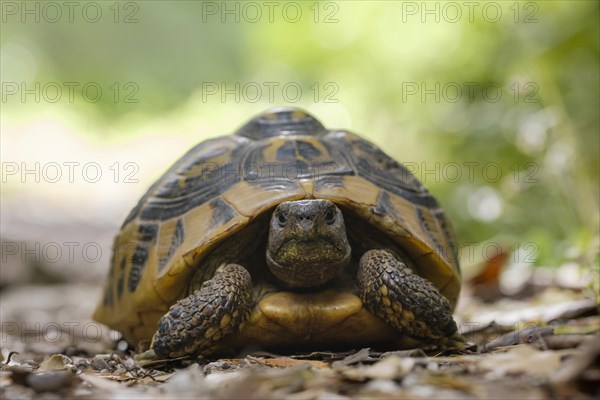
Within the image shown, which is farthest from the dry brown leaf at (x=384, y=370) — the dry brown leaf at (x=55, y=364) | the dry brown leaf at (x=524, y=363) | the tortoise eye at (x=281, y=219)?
the dry brown leaf at (x=55, y=364)

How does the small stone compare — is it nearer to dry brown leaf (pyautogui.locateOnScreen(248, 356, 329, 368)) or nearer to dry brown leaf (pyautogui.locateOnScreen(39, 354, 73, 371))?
dry brown leaf (pyautogui.locateOnScreen(39, 354, 73, 371))

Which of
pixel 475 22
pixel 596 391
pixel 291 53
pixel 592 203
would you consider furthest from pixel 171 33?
pixel 596 391

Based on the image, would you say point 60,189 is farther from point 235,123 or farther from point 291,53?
point 291,53

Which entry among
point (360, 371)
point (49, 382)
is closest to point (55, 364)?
point (49, 382)

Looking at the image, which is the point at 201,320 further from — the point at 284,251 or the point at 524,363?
the point at 524,363

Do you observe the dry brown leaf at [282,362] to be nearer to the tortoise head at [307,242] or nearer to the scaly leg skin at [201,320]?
the scaly leg skin at [201,320]

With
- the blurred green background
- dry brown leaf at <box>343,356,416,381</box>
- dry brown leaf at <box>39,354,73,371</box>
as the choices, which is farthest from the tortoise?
the blurred green background
